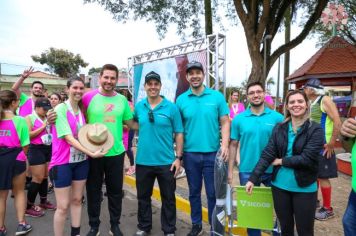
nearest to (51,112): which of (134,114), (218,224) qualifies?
(134,114)

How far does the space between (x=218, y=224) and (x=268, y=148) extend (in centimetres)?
102

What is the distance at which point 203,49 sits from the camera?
6090 mm

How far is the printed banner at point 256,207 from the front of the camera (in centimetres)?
286

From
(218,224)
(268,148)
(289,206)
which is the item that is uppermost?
(268,148)

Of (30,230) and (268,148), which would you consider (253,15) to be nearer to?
(268,148)

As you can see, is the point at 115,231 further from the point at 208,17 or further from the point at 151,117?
the point at 208,17

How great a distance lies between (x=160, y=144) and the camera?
3467 mm

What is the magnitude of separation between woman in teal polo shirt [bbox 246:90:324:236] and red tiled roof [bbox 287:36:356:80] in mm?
9151

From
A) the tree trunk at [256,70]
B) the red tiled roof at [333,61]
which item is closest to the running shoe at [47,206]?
the tree trunk at [256,70]

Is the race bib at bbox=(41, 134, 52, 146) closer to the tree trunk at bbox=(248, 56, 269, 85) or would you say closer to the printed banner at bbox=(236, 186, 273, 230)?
the printed banner at bbox=(236, 186, 273, 230)

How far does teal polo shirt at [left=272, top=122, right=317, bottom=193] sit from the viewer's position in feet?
8.41

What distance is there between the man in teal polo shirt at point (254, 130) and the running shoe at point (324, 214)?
4.18 ft

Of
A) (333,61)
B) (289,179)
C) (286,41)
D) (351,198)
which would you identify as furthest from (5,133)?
(286,41)

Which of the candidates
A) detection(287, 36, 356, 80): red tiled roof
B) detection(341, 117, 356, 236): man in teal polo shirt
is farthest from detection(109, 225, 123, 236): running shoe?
detection(287, 36, 356, 80): red tiled roof
